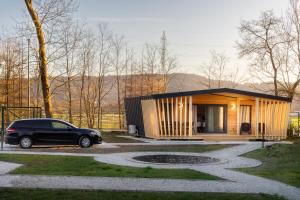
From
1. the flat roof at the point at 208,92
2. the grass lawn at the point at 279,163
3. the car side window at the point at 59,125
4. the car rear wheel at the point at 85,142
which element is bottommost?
the grass lawn at the point at 279,163

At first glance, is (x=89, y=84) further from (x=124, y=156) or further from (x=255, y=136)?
(x=124, y=156)

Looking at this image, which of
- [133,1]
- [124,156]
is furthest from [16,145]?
[133,1]

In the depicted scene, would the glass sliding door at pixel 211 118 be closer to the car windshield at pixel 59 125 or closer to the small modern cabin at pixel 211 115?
the small modern cabin at pixel 211 115

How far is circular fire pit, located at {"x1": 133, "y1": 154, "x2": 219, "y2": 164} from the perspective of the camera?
14.5 m

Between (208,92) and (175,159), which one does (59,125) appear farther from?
(208,92)

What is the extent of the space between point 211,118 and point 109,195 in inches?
844

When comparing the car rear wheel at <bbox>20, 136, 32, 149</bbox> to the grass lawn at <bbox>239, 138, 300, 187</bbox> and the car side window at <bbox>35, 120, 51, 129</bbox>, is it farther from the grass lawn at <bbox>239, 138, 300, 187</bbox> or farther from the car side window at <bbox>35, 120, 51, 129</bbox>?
the grass lawn at <bbox>239, 138, 300, 187</bbox>

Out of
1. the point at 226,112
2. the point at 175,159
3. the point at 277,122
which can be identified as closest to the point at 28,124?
the point at 175,159

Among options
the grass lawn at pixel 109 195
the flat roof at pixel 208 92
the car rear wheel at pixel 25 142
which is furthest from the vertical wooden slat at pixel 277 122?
the grass lawn at pixel 109 195

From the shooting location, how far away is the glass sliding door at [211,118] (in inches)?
1141

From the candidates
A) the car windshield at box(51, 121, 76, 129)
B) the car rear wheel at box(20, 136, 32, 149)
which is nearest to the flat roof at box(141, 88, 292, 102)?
the car windshield at box(51, 121, 76, 129)

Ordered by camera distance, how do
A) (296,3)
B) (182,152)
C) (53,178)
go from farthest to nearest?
(296,3), (182,152), (53,178)

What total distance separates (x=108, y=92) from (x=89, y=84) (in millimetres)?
1816

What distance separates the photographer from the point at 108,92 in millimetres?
36312
